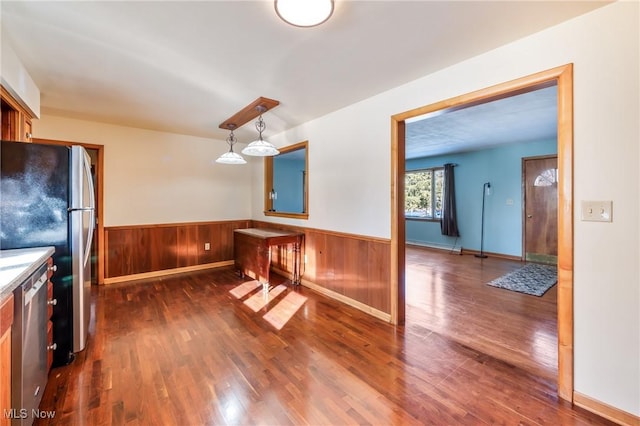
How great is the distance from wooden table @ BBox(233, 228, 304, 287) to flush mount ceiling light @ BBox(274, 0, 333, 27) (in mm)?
2576

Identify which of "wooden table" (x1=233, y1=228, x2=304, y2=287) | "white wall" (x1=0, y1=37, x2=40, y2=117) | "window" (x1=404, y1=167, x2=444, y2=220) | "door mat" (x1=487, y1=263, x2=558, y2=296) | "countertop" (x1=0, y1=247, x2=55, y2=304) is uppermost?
"white wall" (x1=0, y1=37, x2=40, y2=117)

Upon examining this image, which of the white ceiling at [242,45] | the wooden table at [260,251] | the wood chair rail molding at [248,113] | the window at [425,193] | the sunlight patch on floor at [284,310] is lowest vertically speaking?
the sunlight patch on floor at [284,310]

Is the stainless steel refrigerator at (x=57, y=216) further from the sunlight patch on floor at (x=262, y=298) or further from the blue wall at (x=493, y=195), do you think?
the blue wall at (x=493, y=195)

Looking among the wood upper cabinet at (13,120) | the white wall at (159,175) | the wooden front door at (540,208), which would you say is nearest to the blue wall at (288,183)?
the white wall at (159,175)

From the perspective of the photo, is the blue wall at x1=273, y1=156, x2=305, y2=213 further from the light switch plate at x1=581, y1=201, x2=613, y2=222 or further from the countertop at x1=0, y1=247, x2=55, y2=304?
the light switch plate at x1=581, y1=201, x2=613, y2=222

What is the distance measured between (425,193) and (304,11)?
623cm

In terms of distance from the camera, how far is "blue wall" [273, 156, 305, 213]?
21.9 ft

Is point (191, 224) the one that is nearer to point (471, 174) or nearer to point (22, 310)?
point (22, 310)

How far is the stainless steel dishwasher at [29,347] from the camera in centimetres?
121

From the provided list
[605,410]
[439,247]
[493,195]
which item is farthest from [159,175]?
[493,195]

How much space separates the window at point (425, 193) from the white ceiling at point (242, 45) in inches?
180

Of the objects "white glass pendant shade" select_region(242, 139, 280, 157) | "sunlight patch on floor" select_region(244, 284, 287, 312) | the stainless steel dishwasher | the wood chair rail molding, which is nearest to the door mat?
"sunlight patch on floor" select_region(244, 284, 287, 312)

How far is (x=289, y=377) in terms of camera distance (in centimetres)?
187

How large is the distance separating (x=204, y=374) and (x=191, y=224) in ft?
10.7
